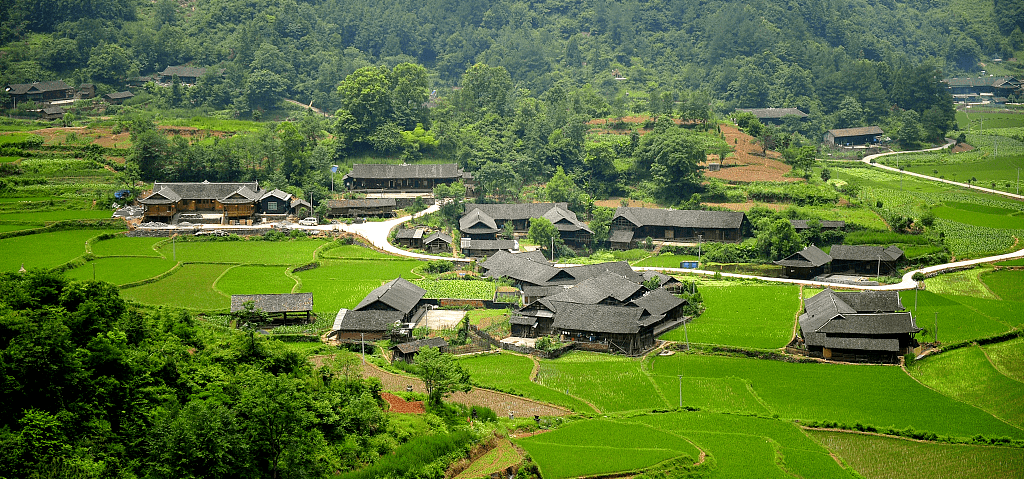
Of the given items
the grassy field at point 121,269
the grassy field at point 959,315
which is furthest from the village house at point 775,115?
the grassy field at point 121,269

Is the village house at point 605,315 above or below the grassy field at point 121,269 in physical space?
below

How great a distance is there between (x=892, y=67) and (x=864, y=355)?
88.6m

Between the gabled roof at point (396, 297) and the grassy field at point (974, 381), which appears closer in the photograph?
the grassy field at point (974, 381)

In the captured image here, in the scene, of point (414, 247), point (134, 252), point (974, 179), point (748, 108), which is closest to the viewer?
point (134, 252)

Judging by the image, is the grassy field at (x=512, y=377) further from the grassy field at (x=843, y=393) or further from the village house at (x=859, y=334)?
the village house at (x=859, y=334)

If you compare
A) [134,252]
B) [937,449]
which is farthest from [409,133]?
[937,449]

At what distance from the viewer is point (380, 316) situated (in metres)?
46.3

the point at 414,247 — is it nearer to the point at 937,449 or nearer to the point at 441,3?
the point at 937,449

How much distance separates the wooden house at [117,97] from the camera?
96500 millimetres

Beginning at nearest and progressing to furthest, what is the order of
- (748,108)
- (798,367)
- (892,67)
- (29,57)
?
(798,367) → (29,57) → (748,108) → (892,67)

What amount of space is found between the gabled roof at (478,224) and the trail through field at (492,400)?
3118 cm

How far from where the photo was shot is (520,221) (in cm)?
7350

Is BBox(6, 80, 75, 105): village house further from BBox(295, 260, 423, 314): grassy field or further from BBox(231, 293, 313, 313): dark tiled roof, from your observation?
BBox(231, 293, 313, 313): dark tiled roof

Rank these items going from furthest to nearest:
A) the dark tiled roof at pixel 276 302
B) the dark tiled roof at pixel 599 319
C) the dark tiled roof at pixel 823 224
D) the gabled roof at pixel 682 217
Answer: the gabled roof at pixel 682 217, the dark tiled roof at pixel 823 224, the dark tiled roof at pixel 276 302, the dark tiled roof at pixel 599 319
